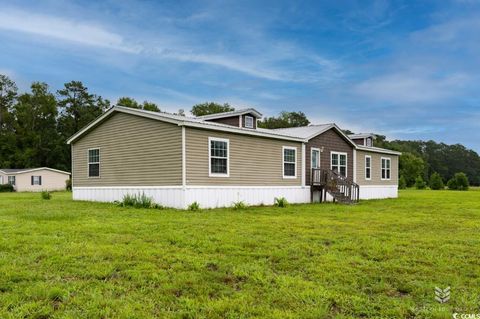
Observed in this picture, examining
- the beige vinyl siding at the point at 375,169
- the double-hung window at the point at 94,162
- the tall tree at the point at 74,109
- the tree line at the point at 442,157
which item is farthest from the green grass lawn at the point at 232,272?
the tree line at the point at 442,157

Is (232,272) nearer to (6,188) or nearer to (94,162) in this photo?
(94,162)

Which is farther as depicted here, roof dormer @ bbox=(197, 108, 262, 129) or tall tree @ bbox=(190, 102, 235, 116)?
tall tree @ bbox=(190, 102, 235, 116)

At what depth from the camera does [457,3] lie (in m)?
12.6

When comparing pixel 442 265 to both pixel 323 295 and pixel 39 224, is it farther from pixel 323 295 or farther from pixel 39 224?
pixel 39 224

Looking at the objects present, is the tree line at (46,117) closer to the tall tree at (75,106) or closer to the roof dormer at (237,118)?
the tall tree at (75,106)

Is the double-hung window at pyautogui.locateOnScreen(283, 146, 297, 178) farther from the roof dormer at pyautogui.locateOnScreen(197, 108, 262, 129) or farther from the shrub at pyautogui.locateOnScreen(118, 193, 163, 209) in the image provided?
the shrub at pyautogui.locateOnScreen(118, 193, 163, 209)

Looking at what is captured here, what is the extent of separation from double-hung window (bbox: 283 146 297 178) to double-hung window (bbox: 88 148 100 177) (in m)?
8.50

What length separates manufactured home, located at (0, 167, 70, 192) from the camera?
132 feet

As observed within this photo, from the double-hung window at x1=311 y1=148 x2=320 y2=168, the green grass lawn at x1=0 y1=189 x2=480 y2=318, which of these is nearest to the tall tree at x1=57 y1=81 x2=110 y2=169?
the double-hung window at x1=311 y1=148 x2=320 y2=168

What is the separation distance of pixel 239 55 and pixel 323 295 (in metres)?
16.9

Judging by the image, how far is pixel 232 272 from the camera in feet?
16.7

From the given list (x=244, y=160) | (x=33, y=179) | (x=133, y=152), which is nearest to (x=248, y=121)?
(x=244, y=160)

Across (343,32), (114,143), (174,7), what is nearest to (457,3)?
(343,32)

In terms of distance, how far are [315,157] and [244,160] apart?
5.25 metres
